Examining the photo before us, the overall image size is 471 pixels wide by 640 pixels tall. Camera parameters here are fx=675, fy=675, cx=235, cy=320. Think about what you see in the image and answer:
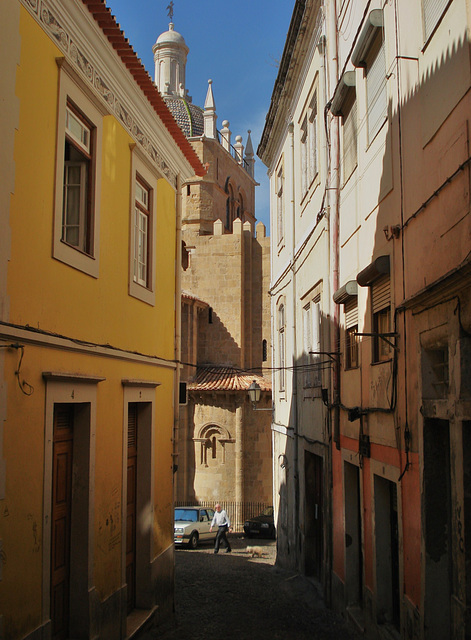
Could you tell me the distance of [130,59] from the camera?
870 centimetres

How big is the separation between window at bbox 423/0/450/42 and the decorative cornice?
3650 mm

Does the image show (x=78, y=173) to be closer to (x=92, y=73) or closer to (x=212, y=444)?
(x=92, y=73)

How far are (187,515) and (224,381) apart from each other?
7775mm

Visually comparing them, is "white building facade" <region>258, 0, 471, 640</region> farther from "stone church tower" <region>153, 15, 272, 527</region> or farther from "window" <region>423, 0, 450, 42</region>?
"stone church tower" <region>153, 15, 272, 527</region>

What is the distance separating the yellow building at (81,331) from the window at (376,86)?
9.92 feet

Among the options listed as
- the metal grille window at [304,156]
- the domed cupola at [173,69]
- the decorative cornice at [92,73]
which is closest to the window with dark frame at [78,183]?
the decorative cornice at [92,73]

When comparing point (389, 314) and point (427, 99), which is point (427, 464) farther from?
point (427, 99)

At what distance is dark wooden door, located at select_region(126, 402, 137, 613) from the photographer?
9.39 meters

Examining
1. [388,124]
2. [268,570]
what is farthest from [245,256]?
[388,124]

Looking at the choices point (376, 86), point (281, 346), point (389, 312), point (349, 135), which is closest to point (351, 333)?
point (389, 312)

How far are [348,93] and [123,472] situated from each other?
6062 mm

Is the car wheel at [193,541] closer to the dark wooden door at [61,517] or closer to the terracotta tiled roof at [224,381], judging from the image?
the terracotta tiled roof at [224,381]

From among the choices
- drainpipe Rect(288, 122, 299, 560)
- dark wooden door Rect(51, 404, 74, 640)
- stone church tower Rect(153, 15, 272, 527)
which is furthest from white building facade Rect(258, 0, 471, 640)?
stone church tower Rect(153, 15, 272, 527)

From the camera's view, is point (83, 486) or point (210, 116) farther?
point (210, 116)
